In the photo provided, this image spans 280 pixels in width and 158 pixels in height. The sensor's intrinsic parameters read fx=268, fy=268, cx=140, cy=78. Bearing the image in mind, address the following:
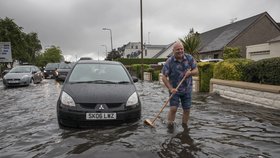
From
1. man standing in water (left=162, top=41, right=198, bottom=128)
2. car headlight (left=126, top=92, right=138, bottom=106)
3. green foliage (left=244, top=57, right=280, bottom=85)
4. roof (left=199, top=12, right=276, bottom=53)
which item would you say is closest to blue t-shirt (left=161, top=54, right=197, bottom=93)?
man standing in water (left=162, top=41, right=198, bottom=128)

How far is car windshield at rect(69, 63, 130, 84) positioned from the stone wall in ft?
13.3

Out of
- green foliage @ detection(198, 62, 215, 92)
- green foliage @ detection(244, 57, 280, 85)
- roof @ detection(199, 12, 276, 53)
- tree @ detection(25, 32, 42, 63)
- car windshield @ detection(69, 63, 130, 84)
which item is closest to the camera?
car windshield @ detection(69, 63, 130, 84)

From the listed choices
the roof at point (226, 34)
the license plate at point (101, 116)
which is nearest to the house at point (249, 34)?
the roof at point (226, 34)

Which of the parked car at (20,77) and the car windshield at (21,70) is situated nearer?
the parked car at (20,77)

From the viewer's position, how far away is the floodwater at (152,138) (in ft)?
13.6

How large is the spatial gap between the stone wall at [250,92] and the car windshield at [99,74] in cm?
405

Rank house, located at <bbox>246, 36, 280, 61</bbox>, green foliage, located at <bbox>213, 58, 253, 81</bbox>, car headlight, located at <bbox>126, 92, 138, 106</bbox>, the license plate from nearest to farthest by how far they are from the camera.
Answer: the license plate
car headlight, located at <bbox>126, 92, 138, 106</bbox>
green foliage, located at <bbox>213, 58, 253, 81</bbox>
house, located at <bbox>246, 36, 280, 61</bbox>

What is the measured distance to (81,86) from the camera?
5691 millimetres

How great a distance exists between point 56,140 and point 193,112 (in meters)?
4.09

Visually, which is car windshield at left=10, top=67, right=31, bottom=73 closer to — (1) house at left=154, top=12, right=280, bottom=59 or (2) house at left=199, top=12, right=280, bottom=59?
(1) house at left=154, top=12, right=280, bottom=59

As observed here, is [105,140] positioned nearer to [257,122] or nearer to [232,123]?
[232,123]

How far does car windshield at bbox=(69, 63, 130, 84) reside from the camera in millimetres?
6195

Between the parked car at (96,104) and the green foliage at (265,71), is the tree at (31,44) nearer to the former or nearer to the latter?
the green foliage at (265,71)

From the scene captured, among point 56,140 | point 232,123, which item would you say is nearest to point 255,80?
point 232,123
